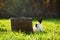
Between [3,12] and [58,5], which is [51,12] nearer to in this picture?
[58,5]

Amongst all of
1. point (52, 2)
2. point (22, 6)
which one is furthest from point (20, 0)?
point (52, 2)

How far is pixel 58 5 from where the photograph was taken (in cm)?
2438

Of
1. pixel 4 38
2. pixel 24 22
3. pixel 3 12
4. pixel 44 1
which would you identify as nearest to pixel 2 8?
pixel 3 12

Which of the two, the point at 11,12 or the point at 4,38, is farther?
the point at 11,12

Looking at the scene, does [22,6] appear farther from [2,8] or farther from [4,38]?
[4,38]

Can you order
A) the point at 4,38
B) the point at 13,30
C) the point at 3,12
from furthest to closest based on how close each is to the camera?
the point at 3,12
the point at 13,30
the point at 4,38

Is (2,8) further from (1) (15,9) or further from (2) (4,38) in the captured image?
(2) (4,38)

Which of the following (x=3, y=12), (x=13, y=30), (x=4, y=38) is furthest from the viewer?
(x=3, y=12)

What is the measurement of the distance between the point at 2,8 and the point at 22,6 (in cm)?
162

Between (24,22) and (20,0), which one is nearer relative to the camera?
(24,22)

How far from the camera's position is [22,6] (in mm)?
24109

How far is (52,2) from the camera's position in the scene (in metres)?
24.3

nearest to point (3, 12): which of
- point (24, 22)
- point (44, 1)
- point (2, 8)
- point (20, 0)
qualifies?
point (2, 8)

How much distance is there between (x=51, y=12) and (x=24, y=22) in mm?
11451
